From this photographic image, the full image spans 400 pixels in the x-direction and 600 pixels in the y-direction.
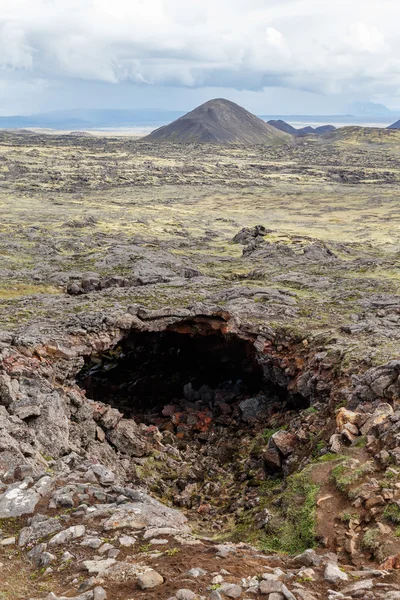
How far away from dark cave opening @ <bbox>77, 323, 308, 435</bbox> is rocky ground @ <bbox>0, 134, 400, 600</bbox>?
97 mm

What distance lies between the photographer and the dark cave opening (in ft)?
74.4

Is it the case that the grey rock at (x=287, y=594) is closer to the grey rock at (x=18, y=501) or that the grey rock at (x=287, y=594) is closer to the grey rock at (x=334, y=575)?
the grey rock at (x=334, y=575)

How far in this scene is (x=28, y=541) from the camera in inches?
415

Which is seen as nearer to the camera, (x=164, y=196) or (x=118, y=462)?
(x=118, y=462)

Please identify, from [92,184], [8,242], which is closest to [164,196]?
[92,184]

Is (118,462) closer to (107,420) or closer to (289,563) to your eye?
(107,420)

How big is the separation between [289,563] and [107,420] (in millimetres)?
11115

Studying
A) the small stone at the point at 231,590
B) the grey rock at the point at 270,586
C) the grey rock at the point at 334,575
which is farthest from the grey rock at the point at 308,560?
the small stone at the point at 231,590

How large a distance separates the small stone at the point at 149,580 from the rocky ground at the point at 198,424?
23 millimetres

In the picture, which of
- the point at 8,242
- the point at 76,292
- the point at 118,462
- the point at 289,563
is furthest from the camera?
the point at 8,242

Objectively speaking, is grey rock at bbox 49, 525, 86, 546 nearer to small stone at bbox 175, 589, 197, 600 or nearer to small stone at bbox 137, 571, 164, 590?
small stone at bbox 137, 571, 164, 590

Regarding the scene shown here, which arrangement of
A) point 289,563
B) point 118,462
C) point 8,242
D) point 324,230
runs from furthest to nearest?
point 324,230, point 8,242, point 118,462, point 289,563

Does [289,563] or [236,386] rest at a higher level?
[289,563]

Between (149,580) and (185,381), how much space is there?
60.4 ft
